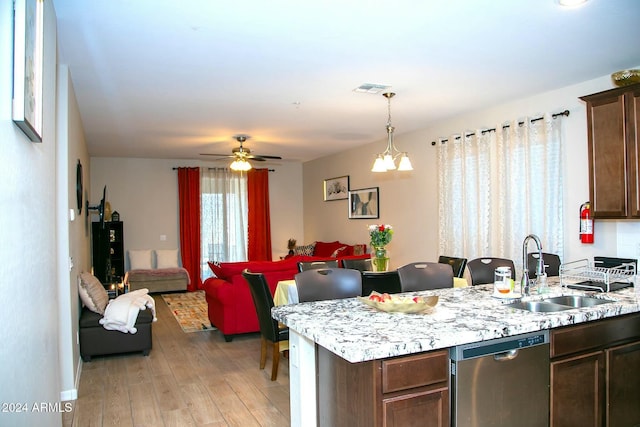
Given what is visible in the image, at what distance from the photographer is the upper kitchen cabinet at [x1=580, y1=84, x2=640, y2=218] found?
3533mm

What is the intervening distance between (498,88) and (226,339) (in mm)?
3931

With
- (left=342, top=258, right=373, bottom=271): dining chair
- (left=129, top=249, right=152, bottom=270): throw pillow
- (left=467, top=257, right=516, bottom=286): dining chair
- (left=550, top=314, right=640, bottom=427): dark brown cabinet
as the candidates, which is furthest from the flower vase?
(left=129, top=249, right=152, bottom=270): throw pillow

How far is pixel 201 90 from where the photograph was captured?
4410 millimetres

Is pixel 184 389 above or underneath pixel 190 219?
underneath

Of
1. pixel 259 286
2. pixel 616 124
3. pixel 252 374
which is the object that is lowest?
pixel 252 374

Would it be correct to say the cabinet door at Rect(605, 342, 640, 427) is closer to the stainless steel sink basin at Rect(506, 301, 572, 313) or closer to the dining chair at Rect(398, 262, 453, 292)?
the stainless steel sink basin at Rect(506, 301, 572, 313)

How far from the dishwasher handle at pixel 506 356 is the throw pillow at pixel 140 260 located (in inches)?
313

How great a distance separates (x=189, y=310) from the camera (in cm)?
701

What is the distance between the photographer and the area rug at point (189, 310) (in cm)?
594

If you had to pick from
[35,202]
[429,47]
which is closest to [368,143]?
[429,47]

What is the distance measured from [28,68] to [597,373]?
118 inches

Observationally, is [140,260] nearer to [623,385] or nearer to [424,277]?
[424,277]

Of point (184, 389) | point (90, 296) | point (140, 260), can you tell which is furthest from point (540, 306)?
point (140, 260)

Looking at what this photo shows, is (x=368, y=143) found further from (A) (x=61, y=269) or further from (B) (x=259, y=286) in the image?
(A) (x=61, y=269)
